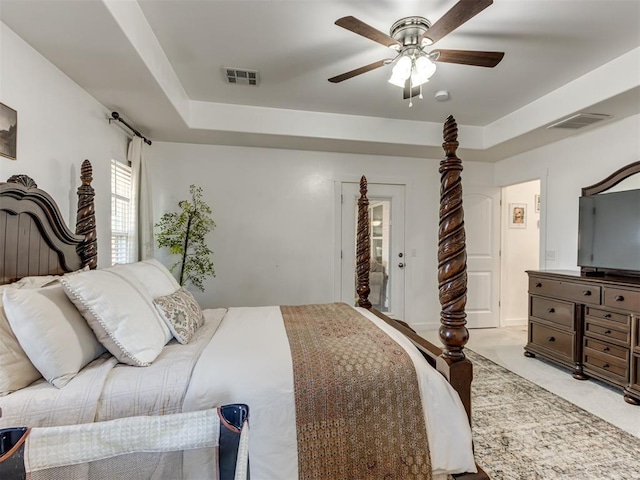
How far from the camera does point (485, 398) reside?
Result: 2561 mm

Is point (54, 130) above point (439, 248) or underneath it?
above

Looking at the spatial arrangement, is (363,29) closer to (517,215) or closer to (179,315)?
(179,315)

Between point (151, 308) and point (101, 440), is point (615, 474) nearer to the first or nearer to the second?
point (101, 440)

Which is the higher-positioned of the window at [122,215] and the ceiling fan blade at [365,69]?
the ceiling fan blade at [365,69]

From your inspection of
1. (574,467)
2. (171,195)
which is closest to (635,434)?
(574,467)

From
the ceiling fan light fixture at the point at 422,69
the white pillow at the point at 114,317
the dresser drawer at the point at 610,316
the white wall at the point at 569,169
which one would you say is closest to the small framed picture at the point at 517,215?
the white wall at the point at 569,169

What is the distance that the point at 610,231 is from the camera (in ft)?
9.86

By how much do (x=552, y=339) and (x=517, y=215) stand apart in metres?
2.14

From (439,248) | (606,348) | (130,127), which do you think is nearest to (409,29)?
(439,248)

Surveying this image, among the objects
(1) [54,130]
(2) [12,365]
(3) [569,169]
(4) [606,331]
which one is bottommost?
(4) [606,331]

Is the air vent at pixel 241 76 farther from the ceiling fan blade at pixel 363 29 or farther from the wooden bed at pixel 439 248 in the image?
the wooden bed at pixel 439 248

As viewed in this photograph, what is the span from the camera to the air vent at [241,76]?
2.73m

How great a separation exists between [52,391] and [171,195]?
2.94 metres

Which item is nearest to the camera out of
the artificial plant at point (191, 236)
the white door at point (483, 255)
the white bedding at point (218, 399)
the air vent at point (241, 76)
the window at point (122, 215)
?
the white bedding at point (218, 399)
